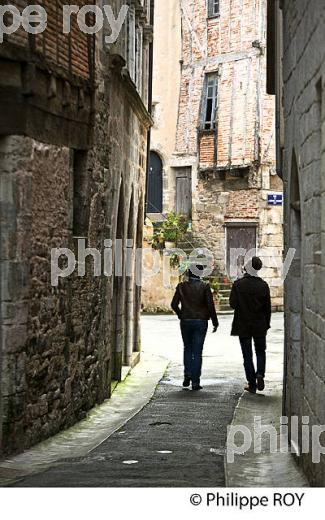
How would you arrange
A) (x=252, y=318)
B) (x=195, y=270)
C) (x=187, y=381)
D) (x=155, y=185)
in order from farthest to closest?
1. (x=155, y=185)
2. (x=187, y=381)
3. (x=195, y=270)
4. (x=252, y=318)

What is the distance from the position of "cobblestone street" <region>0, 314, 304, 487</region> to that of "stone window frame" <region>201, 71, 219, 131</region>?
52.3 ft

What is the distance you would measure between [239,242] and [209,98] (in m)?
4.70

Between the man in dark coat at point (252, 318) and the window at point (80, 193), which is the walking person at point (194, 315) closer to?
the man in dark coat at point (252, 318)

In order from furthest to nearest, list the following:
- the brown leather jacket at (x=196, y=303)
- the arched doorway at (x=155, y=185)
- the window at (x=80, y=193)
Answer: the arched doorway at (x=155, y=185) → the brown leather jacket at (x=196, y=303) → the window at (x=80, y=193)

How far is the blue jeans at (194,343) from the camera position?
1199 centimetres

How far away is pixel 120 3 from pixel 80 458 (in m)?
7.04

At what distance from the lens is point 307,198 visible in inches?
265

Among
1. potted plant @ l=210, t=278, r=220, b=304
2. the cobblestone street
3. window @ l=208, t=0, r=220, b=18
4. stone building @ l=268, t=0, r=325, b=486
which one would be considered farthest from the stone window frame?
stone building @ l=268, t=0, r=325, b=486

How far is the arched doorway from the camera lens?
33.1 m

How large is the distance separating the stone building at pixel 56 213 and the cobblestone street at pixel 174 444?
0.65 metres

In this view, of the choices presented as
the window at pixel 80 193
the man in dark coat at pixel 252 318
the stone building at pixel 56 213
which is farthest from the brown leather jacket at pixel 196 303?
the window at pixel 80 193

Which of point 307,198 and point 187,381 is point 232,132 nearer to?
point 187,381

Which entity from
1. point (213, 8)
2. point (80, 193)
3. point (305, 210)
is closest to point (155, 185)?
point (213, 8)

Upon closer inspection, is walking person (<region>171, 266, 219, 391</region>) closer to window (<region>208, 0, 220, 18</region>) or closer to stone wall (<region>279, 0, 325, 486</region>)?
stone wall (<region>279, 0, 325, 486</region>)
